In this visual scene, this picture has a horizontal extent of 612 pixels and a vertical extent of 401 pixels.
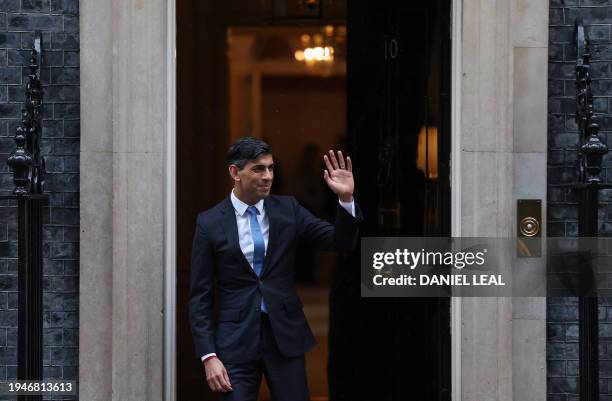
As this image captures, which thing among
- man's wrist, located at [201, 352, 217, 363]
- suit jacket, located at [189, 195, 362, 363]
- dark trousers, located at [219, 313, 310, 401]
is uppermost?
suit jacket, located at [189, 195, 362, 363]

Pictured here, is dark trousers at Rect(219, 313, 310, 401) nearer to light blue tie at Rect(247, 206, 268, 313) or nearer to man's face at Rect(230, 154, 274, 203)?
light blue tie at Rect(247, 206, 268, 313)

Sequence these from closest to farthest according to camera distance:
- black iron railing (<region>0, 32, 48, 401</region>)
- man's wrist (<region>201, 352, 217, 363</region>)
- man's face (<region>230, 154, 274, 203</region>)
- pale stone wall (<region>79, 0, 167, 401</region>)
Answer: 1. man's wrist (<region>201, 352, 217, 363</region>)
2. man's face (<region>230, 154, 274, 203</region>)
3. black iron railing (<region>0, 32, 48, 401</region>)
4. pale stone wall (<region>79, 0, 167, 401</region>)

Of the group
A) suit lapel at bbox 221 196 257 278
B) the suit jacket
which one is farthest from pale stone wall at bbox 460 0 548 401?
suit lapel at bbox 221 196 257 278

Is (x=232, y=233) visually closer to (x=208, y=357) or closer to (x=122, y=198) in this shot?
(x=208, y=357)

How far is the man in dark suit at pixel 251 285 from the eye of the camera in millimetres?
4855

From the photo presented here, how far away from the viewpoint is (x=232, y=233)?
195 inches

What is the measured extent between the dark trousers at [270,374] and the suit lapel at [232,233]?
27 centimetres

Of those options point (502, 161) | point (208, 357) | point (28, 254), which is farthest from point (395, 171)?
point (28, 254)

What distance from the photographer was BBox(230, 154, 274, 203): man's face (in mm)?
4898

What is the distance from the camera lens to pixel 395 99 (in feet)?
21.5

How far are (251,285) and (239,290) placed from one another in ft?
0.21

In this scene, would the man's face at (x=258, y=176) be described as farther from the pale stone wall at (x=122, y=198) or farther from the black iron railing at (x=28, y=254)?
the black iron railing at (x=28, y=254)

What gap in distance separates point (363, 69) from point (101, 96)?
1.80 m

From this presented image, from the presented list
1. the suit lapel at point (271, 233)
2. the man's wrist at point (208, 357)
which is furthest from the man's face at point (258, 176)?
the man's wrist at point (208, 357)
